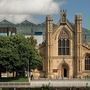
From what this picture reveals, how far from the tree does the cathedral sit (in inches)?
323

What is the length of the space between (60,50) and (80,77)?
805 centimetres

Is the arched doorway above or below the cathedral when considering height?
below

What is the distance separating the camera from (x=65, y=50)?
370ft

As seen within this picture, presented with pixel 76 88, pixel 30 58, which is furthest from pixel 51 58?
pixel 76 88

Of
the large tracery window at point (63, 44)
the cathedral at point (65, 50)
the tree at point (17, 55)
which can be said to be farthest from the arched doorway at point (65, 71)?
the tree at point (17, 55)

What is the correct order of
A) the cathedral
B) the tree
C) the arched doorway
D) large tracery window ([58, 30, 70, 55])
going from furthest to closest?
1. the arched doorway
2. large tracery window ([58, 30, 70, 55])
3. the cathedral
4. the tree

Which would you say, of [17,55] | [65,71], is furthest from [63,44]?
[17,55]

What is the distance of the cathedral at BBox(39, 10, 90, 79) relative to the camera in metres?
111

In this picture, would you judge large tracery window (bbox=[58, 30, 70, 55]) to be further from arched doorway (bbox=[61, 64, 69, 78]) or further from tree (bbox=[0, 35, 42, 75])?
tree (bbox=[0, 35, 42, 75])

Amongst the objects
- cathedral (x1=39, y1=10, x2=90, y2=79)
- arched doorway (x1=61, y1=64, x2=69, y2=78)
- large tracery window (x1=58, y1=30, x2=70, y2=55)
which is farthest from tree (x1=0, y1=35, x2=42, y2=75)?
arched doorway (x1=61, y1=64, x2=69, y2=78)

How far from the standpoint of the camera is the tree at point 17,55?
97.8 metres

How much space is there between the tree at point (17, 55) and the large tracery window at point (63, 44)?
998 cm

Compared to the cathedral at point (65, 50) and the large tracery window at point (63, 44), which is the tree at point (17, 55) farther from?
the large tracery window at point (63, 44)

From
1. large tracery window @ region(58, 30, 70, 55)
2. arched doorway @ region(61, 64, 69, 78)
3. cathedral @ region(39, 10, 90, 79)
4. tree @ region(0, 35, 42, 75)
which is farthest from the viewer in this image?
arched doorway @ region(61, 64, 69, 78)
